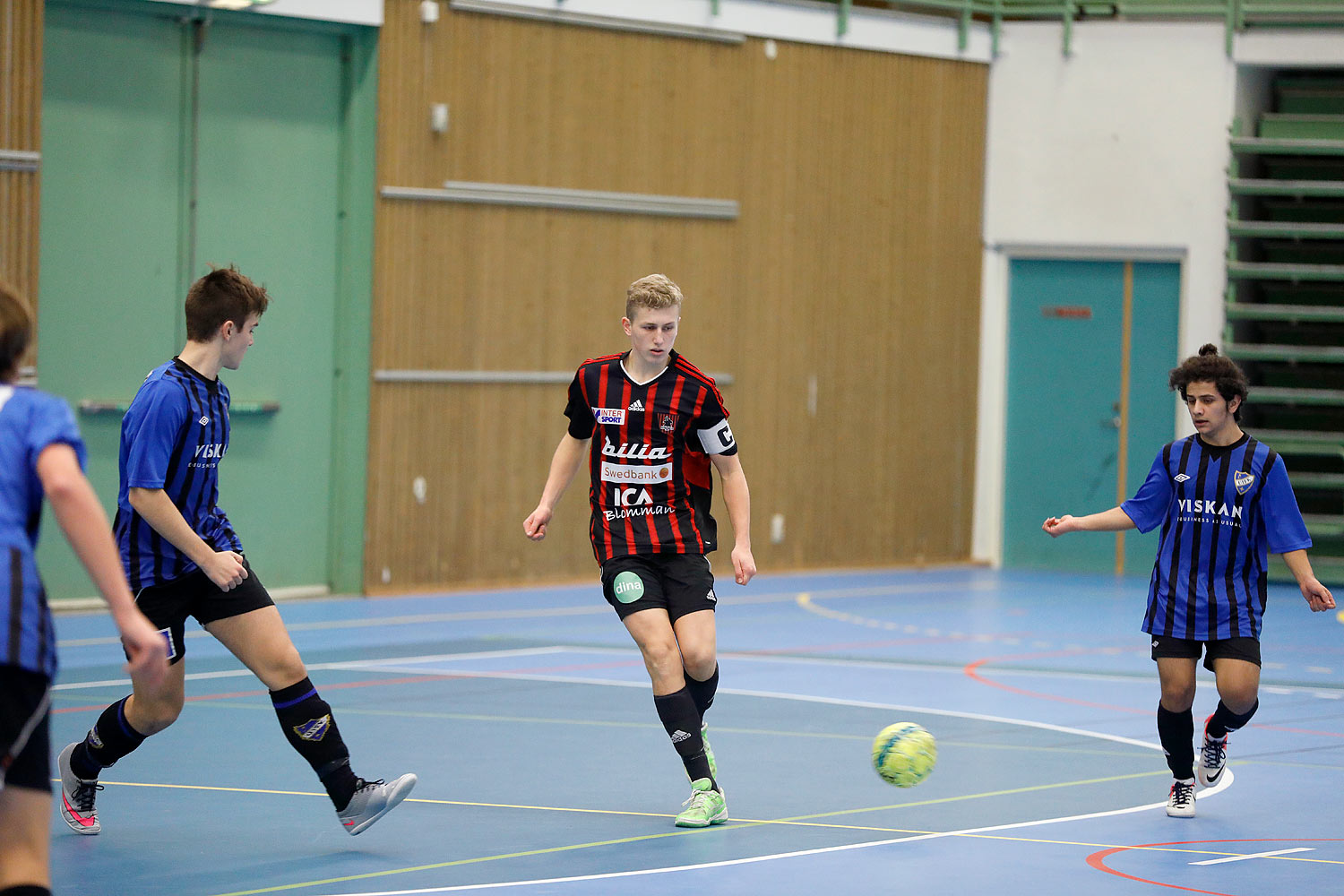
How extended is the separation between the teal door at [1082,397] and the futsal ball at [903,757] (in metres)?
10.4

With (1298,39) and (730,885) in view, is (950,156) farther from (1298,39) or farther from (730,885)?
Answer: (730,885)

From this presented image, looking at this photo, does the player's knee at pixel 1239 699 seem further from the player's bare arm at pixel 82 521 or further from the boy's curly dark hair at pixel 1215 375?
the player's bare arm at pixel 82 521

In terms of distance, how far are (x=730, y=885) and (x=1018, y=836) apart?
129cm

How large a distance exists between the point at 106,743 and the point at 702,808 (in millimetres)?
2037

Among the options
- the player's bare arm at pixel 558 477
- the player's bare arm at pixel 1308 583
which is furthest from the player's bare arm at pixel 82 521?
the player's bare arm at pixel 1308 583

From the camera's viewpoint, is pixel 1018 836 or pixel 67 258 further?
pixel 67 258

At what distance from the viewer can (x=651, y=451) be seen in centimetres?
615

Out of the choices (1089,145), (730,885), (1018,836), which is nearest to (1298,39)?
(1089,145)

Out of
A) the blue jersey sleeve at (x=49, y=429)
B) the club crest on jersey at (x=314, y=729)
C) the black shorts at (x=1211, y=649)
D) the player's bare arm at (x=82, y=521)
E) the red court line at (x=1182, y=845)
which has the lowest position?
the red court line at (x=1182, y=845)

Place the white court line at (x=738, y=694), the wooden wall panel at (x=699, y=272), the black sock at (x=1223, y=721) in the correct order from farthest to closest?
the wooden wall panel at (x=699, y=272)
the black sock at (x=1223, y=721)
the white court line at (x=738, y=694)

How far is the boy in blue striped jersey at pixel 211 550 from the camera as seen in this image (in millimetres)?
5316

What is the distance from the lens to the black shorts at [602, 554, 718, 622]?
6078 mm

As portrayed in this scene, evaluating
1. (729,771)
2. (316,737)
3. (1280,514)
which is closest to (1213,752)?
(1280,514)

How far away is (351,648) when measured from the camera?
10.6 m
